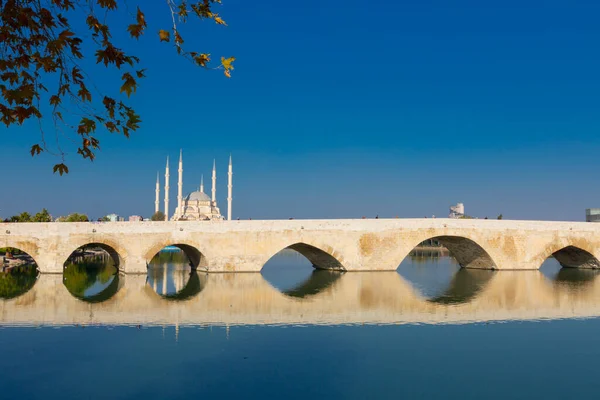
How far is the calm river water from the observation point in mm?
8695

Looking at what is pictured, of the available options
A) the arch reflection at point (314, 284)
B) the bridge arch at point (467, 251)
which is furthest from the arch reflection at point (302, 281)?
the bridge arch at point (467, 251)

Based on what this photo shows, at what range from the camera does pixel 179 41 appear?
3.97 meters

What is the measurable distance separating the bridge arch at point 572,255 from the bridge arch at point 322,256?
10.2m

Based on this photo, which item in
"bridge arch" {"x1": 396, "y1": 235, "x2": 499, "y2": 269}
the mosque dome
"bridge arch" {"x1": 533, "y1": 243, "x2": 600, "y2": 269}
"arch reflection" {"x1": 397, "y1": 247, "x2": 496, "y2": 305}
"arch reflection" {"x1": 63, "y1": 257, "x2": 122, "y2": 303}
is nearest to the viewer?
"arch reflection" {"x1": 397, "y1": 247, "x2": 496, "y2": 305}

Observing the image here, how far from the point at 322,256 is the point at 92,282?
11.1 meters

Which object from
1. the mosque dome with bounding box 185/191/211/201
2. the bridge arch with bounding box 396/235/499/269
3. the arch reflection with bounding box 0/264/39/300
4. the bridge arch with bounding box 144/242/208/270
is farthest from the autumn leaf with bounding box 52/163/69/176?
the mosque dome with bounding box 185/191/211/201

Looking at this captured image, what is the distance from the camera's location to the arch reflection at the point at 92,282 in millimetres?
18780

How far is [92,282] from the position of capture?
22844 mm

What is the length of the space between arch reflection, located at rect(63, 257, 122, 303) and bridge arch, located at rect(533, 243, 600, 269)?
67.4 feet

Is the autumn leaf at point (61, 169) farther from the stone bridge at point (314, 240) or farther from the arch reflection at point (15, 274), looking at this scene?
the stone bridge at point (314, 240)

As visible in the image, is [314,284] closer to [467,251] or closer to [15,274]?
[467,251]

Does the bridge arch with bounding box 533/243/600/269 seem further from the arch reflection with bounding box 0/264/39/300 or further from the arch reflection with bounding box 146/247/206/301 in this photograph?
the arch reflection with bounding box 0/264/39/300

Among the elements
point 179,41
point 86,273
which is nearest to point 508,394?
point 179,41

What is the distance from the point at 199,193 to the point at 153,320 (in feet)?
174
